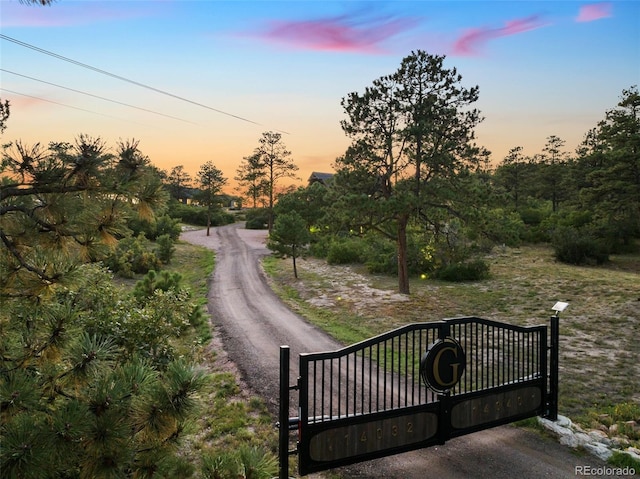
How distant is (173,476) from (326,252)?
3248cm

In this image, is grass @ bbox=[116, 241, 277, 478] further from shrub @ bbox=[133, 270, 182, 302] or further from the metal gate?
shrub @ bbox=[133, 270, 182, 302]

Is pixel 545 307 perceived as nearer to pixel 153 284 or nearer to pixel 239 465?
pixel 153 284

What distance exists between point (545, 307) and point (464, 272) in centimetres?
759

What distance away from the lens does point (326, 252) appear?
116 feet

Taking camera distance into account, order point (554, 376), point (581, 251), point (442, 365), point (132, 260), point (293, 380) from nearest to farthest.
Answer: point (442, 365), point (554, 376), point (293, 380), point (132, 260), point (581, 251)

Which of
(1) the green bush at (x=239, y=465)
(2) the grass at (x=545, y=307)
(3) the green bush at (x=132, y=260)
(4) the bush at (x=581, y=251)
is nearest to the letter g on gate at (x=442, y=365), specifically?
(1) the green bush at (x=239, y=465)

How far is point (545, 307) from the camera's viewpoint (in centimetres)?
1734

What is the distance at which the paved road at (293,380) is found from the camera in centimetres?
629

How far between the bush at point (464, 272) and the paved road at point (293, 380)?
1108cm

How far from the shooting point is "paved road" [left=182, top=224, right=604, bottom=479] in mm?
6285

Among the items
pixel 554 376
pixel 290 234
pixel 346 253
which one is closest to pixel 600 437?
pixel 554 376

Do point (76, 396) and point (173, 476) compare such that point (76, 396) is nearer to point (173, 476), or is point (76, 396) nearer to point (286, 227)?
point (173, 476)

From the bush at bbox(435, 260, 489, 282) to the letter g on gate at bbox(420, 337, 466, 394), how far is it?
1927cm

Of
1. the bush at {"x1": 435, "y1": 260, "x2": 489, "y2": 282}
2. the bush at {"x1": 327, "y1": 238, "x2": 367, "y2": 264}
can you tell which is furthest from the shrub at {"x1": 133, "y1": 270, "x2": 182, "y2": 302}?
the bush at {"x1": 327, "y1": 238, "x2": 367, "y2": 264}
